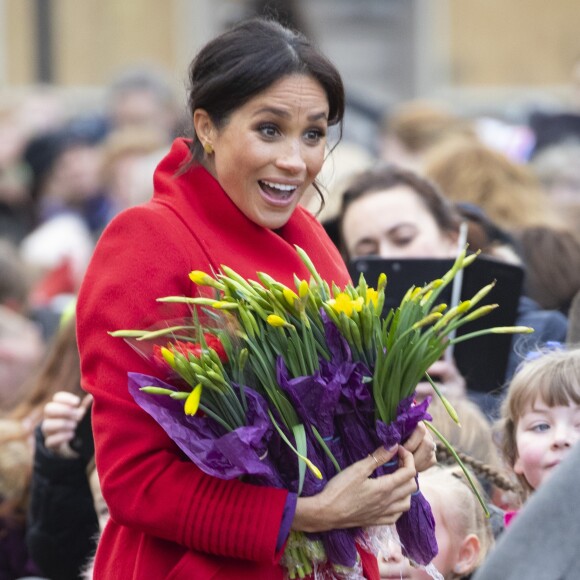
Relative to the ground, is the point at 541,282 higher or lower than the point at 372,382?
lower

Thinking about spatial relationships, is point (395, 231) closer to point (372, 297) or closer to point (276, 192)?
point (276, 192)

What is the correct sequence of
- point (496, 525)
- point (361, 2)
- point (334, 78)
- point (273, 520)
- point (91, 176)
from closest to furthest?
1. point (273, 520)
2. point (334, 78)
3. point (496, 525)
4. point (91, 176)
5. point (361, 2)

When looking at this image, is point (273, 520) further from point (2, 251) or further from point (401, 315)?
point (2, 251)

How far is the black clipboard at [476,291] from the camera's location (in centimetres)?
418

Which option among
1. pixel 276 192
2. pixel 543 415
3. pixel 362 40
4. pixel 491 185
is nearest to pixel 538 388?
pixel 543 415

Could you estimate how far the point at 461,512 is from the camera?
370cm

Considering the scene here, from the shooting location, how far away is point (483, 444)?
4.00 metres

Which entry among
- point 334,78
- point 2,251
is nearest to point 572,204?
point 2,251

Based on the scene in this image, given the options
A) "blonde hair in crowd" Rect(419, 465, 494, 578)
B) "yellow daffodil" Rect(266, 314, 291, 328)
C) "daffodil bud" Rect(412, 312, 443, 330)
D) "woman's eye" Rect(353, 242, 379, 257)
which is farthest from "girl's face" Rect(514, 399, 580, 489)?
"woman's eye" Rect(353, 242, 379, 257)

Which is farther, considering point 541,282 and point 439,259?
point 541,282

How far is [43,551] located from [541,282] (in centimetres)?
195

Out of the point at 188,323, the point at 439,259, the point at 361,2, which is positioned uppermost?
the point at 188,323

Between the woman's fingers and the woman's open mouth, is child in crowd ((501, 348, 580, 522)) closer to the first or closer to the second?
the woman's fingers

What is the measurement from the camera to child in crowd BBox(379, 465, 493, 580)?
12.0ft
